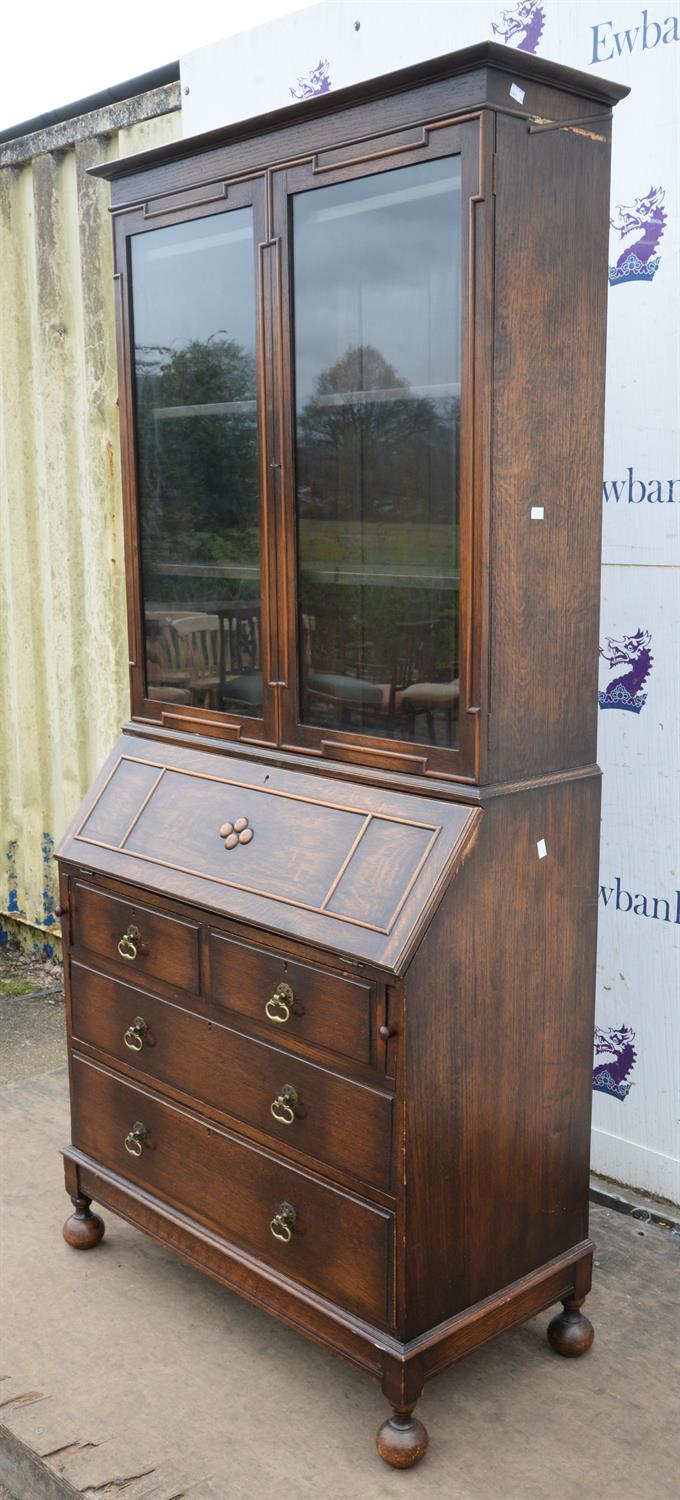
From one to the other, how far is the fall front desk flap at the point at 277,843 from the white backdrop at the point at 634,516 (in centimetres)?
91

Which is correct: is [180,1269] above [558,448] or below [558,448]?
below

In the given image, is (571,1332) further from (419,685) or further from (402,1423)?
(419,685)

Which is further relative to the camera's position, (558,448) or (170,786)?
(170,786)

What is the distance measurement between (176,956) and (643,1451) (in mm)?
1215

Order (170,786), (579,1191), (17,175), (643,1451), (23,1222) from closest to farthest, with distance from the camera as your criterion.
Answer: (643,1451) → (579,1191) → (170,786) → (23,1222) → (17,175)

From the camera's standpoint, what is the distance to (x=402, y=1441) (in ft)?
7.50

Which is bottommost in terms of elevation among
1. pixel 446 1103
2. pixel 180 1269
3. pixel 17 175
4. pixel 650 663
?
pixel 180 1269

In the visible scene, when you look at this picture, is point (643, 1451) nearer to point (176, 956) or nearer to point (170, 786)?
point (176, 956)

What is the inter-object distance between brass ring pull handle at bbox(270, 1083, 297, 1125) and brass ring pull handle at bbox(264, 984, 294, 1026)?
119 mm

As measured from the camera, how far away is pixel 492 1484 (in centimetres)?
226

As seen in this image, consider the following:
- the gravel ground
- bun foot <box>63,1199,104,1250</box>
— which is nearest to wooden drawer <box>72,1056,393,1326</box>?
bun foot <box>63,1199,104,1250</box>

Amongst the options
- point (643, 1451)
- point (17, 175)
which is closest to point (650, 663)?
point (643, 1451)

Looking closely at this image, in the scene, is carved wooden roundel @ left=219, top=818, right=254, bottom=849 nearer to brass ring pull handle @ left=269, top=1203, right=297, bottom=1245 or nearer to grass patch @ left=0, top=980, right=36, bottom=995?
brass ring pull handle @ left=269, top=1203, right=297, bottom=1245

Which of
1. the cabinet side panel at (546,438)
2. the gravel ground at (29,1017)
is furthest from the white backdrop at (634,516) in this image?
the gravel ground at (29,1017)
